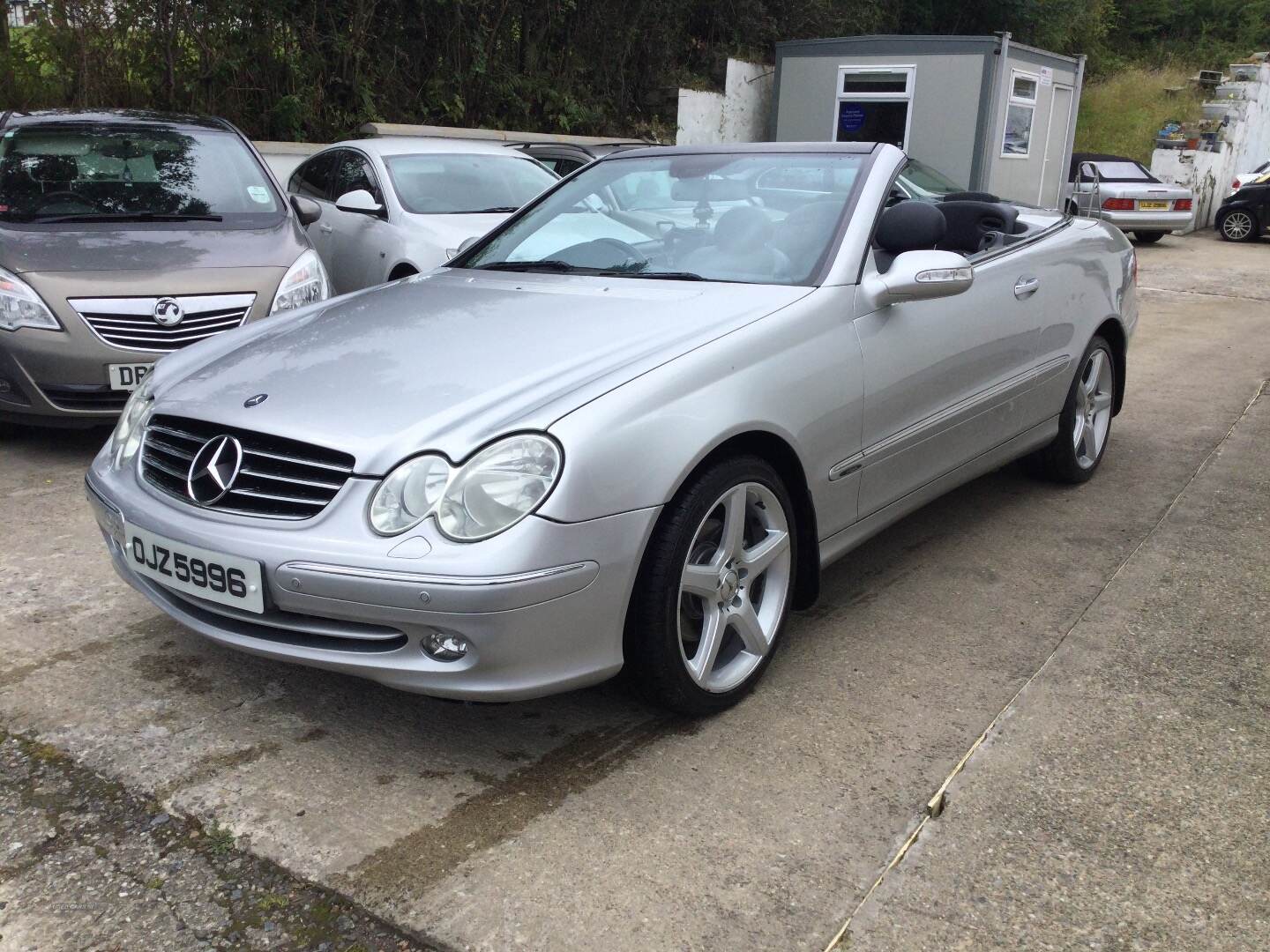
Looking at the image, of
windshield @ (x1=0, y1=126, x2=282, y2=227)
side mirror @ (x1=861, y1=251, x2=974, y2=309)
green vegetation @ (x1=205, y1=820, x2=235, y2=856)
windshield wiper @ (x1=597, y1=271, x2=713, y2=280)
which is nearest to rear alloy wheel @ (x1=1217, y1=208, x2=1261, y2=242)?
windshield @ (x1=0, y1=126, x2=282, y2=227)

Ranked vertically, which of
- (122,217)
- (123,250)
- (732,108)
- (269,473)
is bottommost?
(269,473)

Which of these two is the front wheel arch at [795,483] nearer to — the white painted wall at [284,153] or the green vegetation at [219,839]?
the green vegetation at [219,839]

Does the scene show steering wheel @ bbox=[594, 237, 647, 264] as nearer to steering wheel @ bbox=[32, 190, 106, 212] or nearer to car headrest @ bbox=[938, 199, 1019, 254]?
car headrest @ bbox=[938, 199, 1019, 254]

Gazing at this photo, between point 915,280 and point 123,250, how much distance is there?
3781 millimetres

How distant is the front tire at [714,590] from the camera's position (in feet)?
8.87

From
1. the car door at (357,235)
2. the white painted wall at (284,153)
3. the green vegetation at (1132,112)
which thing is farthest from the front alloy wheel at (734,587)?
the green vegetation at (1132,112)

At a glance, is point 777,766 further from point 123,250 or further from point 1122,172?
point 1122,172

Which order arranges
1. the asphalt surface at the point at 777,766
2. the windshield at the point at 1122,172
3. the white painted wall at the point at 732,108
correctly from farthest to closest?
the windshield at the point at 1122,172 → the white painted wall at the point at 732,108 → the asphalt surface at the point at 777,766

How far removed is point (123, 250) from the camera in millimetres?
5332

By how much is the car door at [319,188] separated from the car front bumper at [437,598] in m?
5.26

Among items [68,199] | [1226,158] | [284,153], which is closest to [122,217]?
[68,199]

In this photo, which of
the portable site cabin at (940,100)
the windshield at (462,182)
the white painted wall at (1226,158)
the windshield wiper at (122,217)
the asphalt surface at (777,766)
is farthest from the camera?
the white painted wall at (1226,158)

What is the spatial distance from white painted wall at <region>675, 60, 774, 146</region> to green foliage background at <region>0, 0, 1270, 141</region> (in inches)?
13.9

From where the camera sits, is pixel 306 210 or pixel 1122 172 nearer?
pixel 306 210
